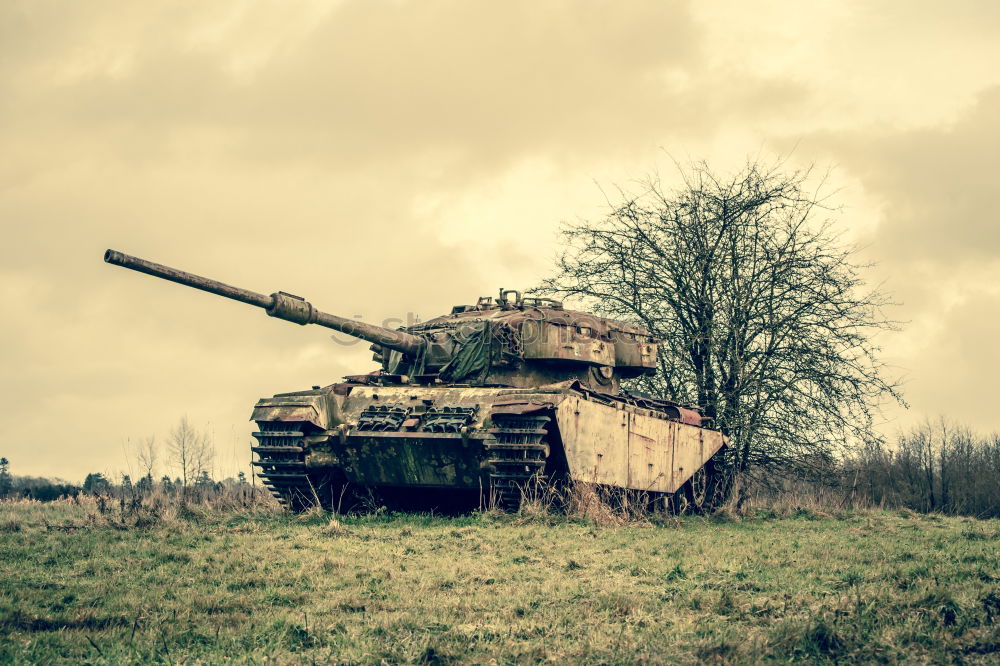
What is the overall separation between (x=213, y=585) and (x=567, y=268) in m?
13.0

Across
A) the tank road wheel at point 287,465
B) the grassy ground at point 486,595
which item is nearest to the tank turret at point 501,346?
the tank road wheel at point 287,465

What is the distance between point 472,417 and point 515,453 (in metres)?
0.84

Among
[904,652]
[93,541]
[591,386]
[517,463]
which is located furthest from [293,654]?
[591,386]

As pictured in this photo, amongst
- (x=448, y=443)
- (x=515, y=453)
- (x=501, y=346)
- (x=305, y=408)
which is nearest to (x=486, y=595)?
(x=515, y=453)

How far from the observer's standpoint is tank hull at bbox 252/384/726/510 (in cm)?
1234

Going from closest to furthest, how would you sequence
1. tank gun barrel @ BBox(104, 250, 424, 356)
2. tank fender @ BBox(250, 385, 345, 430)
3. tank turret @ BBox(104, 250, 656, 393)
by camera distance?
tank gun barrel @ BBox(104, 250, 424, 356) < tank fender @ BBox(250, 385, 345, 430) < tank turret @ BBox(104, 250, 656, 393)

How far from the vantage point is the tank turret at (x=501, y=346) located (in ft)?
47.2

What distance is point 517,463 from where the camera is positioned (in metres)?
Answer: 12.1

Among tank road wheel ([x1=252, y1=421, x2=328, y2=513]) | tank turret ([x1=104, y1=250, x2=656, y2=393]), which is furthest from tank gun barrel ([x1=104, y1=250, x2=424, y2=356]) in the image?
tank road wheel ([x1=252, y1=421, x2=328, y2=513])

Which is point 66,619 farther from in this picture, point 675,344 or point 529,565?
point 675,344

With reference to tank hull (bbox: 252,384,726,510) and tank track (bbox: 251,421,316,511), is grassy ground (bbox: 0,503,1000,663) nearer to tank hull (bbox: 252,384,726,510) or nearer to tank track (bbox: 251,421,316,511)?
tank hull (bbox: 252,384,726,510)

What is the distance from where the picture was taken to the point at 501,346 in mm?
14383

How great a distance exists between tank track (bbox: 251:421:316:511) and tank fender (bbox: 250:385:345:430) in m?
0.15

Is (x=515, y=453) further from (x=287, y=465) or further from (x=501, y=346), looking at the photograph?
(x=287, y=465)
